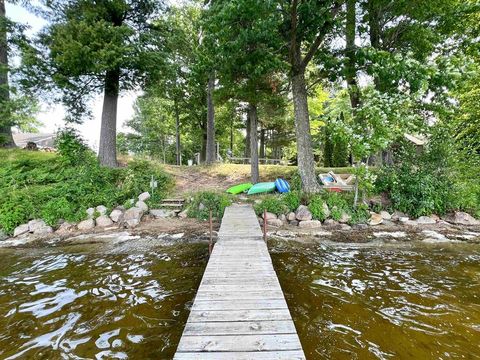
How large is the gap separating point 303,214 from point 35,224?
8.38 m

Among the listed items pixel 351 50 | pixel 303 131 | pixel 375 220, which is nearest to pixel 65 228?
pixel 303 131

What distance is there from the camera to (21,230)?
26.2 ft

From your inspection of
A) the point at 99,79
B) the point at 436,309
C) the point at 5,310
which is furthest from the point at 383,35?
the point at 5,310

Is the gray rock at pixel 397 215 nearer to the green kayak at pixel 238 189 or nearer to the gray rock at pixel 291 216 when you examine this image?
the gray rock at pixel 291 216

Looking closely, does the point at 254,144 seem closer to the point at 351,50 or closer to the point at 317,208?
the point at 317,208

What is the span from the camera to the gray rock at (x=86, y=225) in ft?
27.0

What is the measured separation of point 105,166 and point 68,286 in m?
6.93

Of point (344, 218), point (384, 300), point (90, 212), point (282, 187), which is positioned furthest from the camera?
point (282, 187)

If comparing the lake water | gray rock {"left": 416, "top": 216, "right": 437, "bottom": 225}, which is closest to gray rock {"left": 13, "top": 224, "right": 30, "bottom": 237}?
the lake water

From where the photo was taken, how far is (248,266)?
4281 mm

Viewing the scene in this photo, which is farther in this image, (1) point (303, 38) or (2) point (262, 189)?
(2) point (262, 189)

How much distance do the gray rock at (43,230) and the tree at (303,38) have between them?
27.4ft

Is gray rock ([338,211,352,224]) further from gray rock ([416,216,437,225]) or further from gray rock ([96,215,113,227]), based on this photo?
gray rock ([96,215,113,227])

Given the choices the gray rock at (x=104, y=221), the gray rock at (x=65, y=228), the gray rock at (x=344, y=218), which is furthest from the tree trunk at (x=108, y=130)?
the gray rock at (x=344, y=218)
